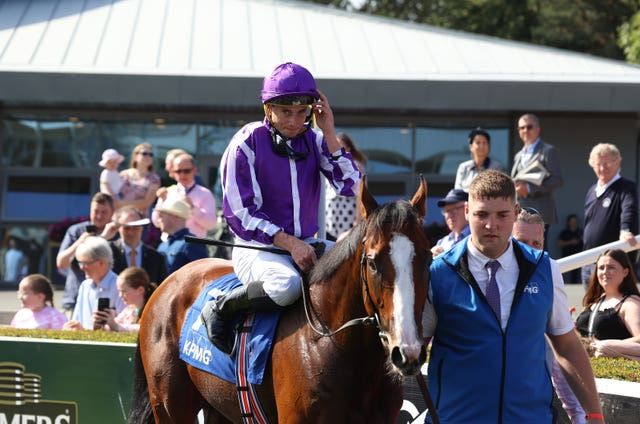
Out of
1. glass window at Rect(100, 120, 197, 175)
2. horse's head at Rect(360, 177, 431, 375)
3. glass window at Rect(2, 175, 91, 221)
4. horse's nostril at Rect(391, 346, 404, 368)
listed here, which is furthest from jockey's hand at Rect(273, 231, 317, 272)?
glass window at Rect(2, 175, 91, 221)

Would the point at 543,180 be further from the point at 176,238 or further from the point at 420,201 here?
the point at 420,201

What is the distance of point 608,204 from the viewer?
8.69 metres

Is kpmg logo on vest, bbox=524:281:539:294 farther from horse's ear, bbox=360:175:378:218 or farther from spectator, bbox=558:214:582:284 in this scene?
spectator, bbox=558:214:582:284

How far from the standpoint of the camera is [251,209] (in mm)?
4828

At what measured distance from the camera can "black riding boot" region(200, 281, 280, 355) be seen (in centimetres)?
464

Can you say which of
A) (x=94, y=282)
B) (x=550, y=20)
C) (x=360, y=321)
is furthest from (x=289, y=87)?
(x=550, y=20)

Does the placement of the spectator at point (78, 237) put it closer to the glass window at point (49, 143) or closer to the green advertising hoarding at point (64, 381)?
the green advertising hoarding at point (64, 381)

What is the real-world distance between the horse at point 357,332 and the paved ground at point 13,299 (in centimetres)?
504

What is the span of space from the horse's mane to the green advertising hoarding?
2.95 metres

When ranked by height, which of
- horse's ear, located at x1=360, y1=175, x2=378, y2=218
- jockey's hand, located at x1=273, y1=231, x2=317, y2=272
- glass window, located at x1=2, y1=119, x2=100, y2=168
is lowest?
jockey's hand, located at x1=273, y1=231, x2=317, y2=272

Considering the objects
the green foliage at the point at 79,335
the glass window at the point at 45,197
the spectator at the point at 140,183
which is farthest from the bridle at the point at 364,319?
the glass window at the point at 45,197

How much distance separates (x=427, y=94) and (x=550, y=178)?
6594 millimetres

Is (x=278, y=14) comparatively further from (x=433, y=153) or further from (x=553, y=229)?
(x=553, y=229)

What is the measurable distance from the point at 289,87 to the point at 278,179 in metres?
0.47
